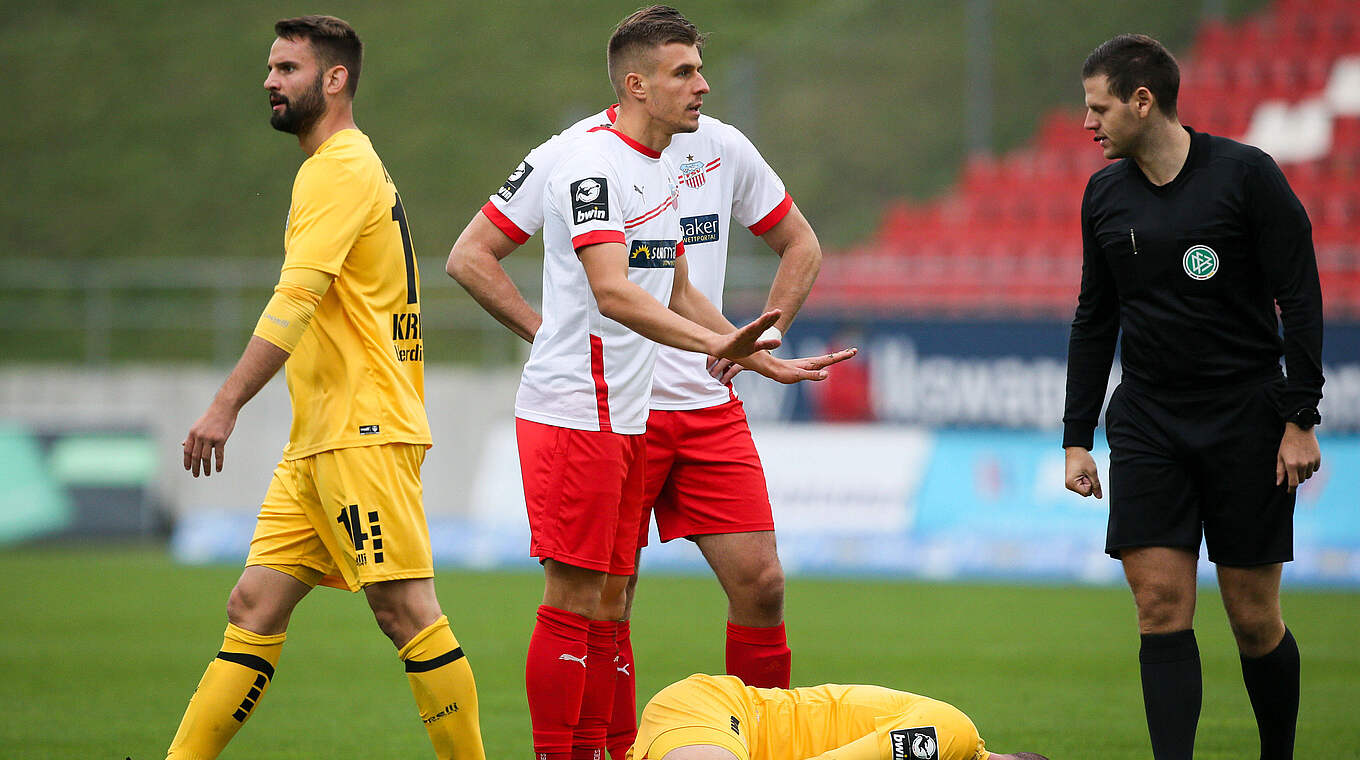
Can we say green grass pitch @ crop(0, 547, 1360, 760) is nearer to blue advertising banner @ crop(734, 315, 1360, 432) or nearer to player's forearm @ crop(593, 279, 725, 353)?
blue advertising banner @ crop(734, 315, 1360, 432)

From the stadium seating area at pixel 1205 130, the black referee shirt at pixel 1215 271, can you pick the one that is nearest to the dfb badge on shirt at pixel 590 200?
the black referee shirt at pixel 1215 271

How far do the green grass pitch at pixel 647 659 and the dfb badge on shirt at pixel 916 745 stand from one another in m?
1.34

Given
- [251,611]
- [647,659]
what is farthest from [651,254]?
[647,659]

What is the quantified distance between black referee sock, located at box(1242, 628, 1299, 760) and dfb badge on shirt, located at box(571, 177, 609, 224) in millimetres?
2633

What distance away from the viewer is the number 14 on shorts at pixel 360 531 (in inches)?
188

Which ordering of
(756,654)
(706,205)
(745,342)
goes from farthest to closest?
(706,205)
(756,654)
(745,342)

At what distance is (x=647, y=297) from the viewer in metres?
4.58

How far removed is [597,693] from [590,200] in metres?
1.68

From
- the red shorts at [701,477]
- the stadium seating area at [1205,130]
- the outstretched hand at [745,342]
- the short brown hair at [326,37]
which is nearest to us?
the outstretched hand at [745,342]

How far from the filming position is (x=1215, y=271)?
4.92 metres

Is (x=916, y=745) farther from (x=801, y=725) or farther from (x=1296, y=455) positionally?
(x=1296, y=455)

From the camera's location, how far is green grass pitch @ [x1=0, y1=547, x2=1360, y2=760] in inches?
255

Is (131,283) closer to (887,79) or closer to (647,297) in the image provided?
(887,79)

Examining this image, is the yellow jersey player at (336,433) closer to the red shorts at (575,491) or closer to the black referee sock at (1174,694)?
the red shorts at (575,491)
